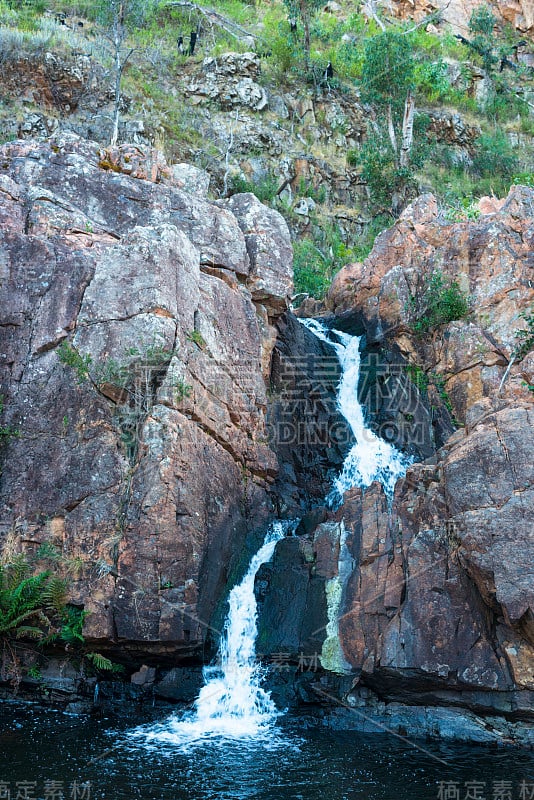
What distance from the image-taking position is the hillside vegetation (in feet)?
105

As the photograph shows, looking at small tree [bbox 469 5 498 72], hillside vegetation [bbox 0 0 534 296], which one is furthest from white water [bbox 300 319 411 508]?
small tree [bbox 469 5 498 72]

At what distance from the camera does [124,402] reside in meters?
13.5

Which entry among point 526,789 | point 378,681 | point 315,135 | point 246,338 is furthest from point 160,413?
point 315,135

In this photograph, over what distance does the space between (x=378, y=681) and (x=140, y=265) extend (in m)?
8.89

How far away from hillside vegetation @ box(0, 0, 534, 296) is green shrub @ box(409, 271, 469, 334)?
8.84m

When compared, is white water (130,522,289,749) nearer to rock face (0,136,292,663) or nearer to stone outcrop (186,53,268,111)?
rock face (0,136,292,663)

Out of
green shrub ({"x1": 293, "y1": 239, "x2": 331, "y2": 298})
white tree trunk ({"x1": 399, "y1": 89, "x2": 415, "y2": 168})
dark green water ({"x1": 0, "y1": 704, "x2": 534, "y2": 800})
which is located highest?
white tree trunk ({"x1": 399, "y1": 89, "x2": 415, "y2": 168})

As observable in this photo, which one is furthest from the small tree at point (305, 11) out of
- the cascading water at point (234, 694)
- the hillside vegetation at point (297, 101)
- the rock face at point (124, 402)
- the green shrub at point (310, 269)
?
the cascading water at point (234, 694)

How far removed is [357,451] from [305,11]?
31.3m

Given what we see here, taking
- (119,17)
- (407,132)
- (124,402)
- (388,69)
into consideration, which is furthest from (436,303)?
(119,17)

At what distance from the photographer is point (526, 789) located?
8.98 m

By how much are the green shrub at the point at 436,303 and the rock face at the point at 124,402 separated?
5.65 m

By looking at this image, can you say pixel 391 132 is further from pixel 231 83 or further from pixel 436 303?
pixel 436 303

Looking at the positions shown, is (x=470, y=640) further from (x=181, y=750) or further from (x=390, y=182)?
(x=390, y=182)
